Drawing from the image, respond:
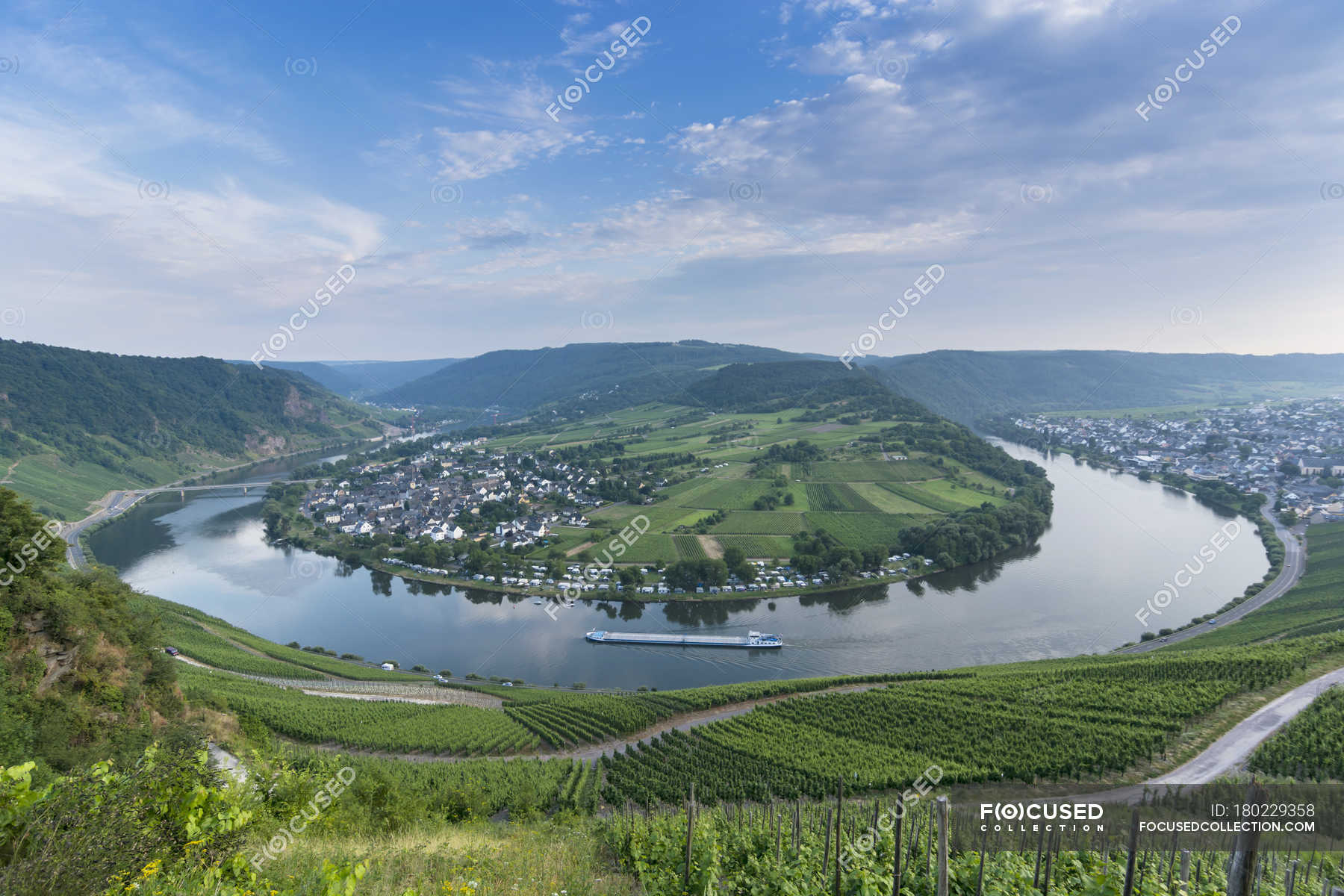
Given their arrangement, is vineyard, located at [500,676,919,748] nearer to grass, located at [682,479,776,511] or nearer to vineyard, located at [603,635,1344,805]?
vineyard, located at [603,635,1344,805]

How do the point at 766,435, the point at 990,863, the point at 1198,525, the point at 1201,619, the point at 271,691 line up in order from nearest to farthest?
1. the point at 990,863
2. the point at 271,691
3. the point at 1201,619
4. the point at 1198,525
5. the point at 766,435

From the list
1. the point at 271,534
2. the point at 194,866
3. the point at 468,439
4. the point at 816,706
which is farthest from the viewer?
the point at 468,439

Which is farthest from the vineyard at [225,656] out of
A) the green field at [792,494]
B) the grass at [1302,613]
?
the grass at [1302,613]

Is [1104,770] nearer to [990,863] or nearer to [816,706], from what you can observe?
[816,706]

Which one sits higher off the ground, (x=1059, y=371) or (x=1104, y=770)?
(x=1059, y=371)

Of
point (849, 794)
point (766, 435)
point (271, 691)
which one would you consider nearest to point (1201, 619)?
point (849, 794)

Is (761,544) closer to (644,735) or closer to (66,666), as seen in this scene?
(644,735)
